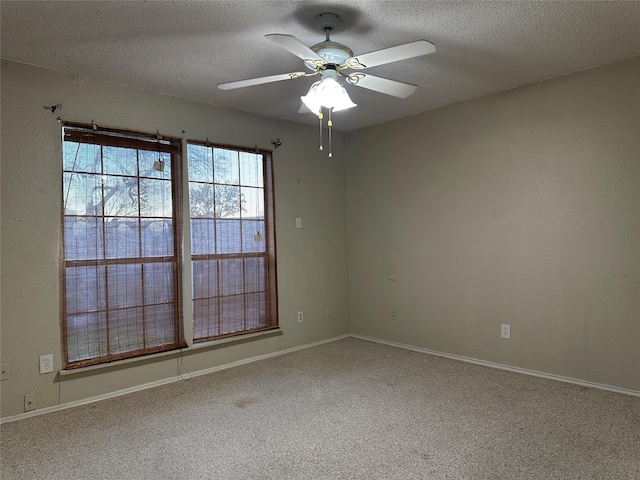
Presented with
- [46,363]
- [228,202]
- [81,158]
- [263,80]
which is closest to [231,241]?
[228,202]

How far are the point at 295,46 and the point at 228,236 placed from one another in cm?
223

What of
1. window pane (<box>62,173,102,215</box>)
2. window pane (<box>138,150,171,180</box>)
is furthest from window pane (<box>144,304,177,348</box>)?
window pane (<box>138,150,171,180</box>)

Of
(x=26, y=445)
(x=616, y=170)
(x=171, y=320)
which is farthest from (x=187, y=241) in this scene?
(x=616, y=170)

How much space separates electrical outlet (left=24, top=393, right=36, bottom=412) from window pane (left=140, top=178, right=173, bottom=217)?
148cm

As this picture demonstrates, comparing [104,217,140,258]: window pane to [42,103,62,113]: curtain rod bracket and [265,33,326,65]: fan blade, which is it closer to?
[42,103,62,113]: curtain rod bracket

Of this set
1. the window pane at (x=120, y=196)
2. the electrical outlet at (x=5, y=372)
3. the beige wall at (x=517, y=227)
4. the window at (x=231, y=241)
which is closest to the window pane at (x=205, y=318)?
the window at (x=231, y=241)

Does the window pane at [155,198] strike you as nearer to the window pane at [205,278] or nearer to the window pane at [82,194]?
the window pane at [82,194]

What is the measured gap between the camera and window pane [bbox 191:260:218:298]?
3844mm

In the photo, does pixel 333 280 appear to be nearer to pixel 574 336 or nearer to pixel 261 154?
pixel 261 154

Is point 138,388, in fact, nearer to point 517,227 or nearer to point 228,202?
point 228,202

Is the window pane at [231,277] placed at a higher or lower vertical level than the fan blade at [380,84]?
lower

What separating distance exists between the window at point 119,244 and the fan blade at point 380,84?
1816mm

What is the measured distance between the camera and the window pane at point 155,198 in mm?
3521

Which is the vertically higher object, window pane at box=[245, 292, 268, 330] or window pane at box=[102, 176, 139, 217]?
window pane at box=[102, 176, 139, 217]
